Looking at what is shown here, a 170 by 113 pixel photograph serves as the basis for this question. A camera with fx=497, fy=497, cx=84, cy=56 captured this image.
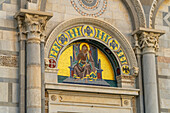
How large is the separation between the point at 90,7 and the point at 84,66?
6.68 ft

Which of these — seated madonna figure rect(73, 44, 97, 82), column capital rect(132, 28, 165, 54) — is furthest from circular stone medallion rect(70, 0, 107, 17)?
column capital rect(132, 28, 165, 54)

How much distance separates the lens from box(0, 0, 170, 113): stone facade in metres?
14.6

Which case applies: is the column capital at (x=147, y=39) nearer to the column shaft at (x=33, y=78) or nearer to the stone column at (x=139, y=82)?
the stone column at (x=139, y=82)

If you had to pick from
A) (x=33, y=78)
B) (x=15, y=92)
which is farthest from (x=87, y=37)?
(x=15, y=92)

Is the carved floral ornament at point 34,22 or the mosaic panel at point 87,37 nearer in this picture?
the carved floral ornament at point 34,22

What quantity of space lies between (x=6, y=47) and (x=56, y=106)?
2350 mm

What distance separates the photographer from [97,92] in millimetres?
15766

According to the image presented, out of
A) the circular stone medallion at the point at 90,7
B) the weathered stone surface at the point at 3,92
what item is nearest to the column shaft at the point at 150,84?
the circular stone medallion at the point at 90,7

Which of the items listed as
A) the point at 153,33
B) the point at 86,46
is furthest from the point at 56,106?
the point at 153,33

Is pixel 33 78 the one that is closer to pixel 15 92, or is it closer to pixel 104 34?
pixel 15 92

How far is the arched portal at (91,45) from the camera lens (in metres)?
15.8

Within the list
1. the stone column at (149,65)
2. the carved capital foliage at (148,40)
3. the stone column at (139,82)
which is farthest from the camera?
the carved capital foliage at (148,40)

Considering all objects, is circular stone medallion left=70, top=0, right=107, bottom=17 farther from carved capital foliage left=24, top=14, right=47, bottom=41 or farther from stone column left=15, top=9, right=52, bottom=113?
carved capital foliage left=24, top=14, right=47, bottom=41

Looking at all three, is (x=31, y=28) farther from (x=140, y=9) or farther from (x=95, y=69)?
(x=140, y=9)
